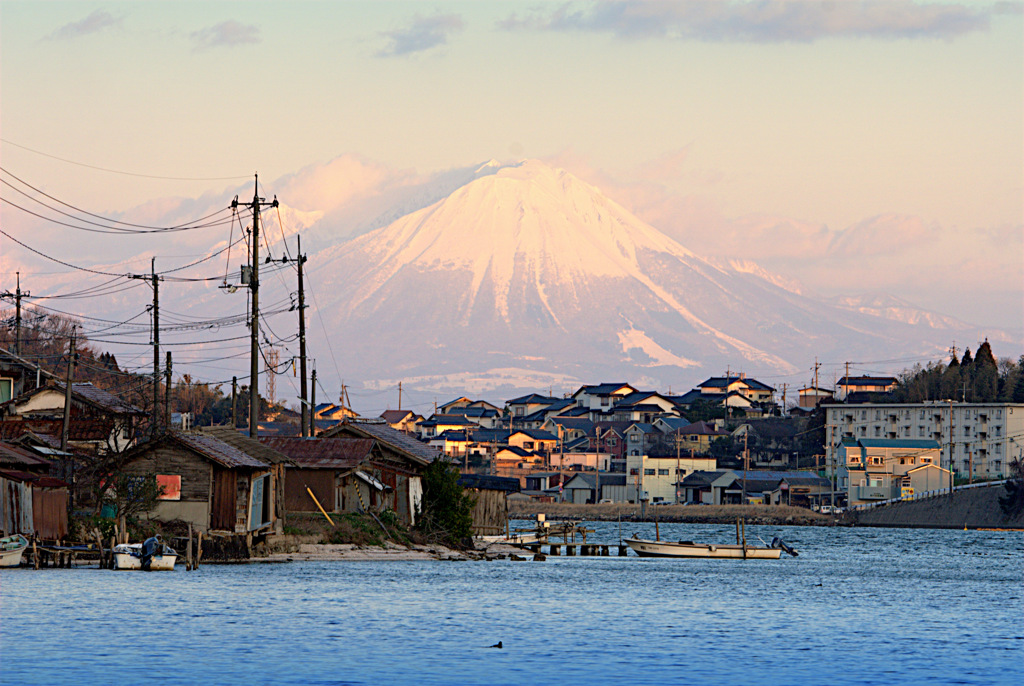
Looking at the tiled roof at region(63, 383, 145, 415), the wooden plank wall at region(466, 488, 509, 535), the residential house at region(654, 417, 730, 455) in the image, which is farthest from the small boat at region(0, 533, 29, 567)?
the residential house at region(654, 417, 730, 455)

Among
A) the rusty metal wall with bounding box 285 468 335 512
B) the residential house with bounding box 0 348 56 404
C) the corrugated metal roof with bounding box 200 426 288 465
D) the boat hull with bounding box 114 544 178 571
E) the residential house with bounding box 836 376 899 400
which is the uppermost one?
the residential house with bounding box 836 376 899 400

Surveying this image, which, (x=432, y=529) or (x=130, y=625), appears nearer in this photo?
(x=130, y=625)

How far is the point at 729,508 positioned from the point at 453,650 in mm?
106860

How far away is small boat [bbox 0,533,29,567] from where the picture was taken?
43.2 metres

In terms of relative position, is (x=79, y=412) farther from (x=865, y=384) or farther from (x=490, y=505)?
(x=865, y=384)

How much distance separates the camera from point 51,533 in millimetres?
47156

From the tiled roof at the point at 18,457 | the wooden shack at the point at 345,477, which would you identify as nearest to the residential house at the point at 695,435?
the wooden shack at the point at 345,477

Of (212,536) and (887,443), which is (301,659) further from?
(887,443)

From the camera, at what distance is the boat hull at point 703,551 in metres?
69.0

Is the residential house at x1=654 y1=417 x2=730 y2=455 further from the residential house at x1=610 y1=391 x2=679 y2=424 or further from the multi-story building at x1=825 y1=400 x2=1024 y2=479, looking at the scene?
the residential house at x1=610 y1=391 x2=679 y2=424

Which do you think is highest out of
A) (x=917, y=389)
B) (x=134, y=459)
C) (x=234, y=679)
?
(x=917, y=389)

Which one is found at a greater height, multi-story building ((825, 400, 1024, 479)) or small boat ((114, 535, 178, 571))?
multi-story building ((825, 400, 1024, 479))

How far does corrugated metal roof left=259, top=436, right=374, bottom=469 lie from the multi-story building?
291 feet

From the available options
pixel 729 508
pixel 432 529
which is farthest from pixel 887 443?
pixel 432 529
